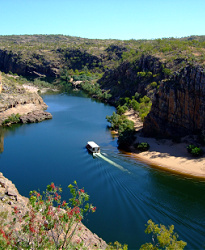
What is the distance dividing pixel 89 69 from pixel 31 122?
98.2 meters

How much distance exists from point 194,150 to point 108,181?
619 inches

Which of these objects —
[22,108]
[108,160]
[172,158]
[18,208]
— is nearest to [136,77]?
[22,108]

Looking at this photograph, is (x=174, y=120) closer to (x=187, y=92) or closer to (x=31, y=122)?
(x=187, y=92)

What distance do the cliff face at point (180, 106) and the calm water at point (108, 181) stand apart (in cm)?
973

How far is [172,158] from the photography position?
4244cm

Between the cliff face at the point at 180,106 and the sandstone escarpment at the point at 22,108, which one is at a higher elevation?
the cliff face at the point at 180,106

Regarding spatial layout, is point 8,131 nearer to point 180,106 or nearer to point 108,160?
point 108,160

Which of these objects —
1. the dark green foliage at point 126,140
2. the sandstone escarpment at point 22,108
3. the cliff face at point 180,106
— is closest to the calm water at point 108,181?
the dark green foliage at point 126,140

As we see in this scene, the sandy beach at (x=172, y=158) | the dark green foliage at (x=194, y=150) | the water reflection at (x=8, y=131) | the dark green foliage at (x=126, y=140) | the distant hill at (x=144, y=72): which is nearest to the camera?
the sandy beach at (x=172, y=158)

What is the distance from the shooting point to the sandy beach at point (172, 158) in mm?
38781

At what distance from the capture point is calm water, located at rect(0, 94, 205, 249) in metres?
25.8

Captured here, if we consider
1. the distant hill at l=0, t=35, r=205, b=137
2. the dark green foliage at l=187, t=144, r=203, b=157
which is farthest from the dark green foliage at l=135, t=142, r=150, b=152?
the dark green foliage at l=187, t=144, r=203, b=157

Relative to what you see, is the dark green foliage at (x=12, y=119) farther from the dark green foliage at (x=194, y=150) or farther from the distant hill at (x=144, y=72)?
the dark green foliage at (x=194, y=150)

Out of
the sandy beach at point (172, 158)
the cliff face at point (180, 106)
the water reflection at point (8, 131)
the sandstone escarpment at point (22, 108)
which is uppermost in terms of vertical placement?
the cliff face at point (180, 106)
